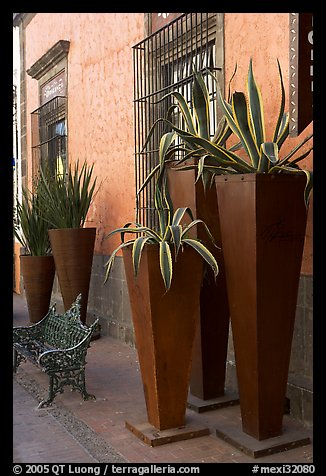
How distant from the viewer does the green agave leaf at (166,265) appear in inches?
132

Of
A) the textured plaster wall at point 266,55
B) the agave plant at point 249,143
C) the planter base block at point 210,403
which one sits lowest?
the planter base block at point 210,403

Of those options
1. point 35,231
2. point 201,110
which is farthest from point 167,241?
point 35,231

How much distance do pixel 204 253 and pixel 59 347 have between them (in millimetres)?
2080

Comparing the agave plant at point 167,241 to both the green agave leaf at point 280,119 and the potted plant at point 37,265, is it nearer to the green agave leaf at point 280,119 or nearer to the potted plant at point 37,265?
the green agave leaf at point 280,119

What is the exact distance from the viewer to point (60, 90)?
9195mm

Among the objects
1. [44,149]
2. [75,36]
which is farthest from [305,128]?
[44,149]

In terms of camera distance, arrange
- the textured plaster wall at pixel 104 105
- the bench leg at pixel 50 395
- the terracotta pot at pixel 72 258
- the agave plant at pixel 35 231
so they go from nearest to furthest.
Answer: the bench leg at pixel 50 395
the terracotta pot at pixel 72 258
the textured plaster wall at pixel 104 105
the agave plant at pixel 35 231

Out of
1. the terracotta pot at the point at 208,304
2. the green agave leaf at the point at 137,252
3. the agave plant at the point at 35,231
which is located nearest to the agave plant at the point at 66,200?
the agave plant at the point at 35,231

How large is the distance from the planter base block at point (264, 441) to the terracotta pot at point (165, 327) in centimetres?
32

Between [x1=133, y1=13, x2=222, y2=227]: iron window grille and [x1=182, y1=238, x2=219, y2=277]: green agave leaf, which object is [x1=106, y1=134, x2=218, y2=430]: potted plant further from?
[x1=133, y1=13, x2=222, y2=227]: iron window grille

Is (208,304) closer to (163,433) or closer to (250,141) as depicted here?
(163,433)

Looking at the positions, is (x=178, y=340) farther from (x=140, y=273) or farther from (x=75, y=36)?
(x=75, y=36)

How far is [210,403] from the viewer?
166 inches
